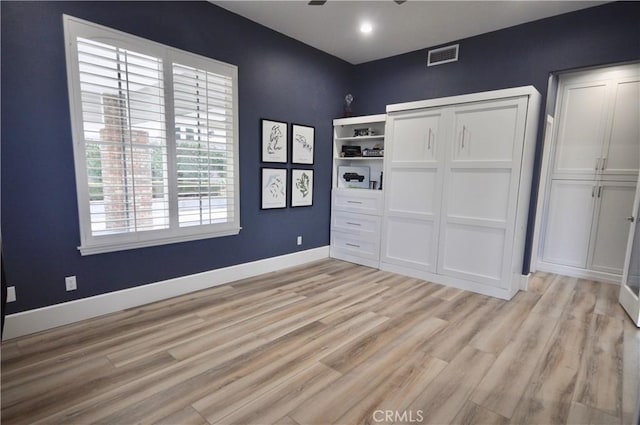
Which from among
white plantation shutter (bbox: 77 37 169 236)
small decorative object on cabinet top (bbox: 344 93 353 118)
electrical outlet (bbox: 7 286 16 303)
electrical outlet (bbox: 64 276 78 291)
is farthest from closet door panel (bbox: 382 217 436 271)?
electrical outlet (bbox: 7 286 16 303)

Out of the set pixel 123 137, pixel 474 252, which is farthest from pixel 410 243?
pixel 123 137

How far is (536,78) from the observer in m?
3.38

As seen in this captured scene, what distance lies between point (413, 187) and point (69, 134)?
3.38m

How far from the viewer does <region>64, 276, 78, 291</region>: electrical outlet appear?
8.26ft

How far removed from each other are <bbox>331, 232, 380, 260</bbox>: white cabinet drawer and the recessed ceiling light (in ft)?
8.42

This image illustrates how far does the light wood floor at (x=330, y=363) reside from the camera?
1701mm

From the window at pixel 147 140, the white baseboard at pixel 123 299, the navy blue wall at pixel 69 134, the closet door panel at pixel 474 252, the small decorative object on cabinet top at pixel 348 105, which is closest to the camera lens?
the navy blue wall at pixel 69 134

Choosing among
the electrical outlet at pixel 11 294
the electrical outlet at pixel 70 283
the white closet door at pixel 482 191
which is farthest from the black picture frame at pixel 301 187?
the electrical outlet at pixel 11 294

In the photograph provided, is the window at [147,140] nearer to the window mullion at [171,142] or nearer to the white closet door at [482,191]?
the window mullion at [171,142]

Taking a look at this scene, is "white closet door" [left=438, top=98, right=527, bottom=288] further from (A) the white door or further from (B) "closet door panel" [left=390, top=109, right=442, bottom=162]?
(A) the white door

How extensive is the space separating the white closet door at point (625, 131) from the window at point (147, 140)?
4.33 metres

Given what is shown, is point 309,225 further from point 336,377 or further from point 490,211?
point 336,377

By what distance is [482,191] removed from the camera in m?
3.34

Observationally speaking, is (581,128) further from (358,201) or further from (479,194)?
(358,201)
